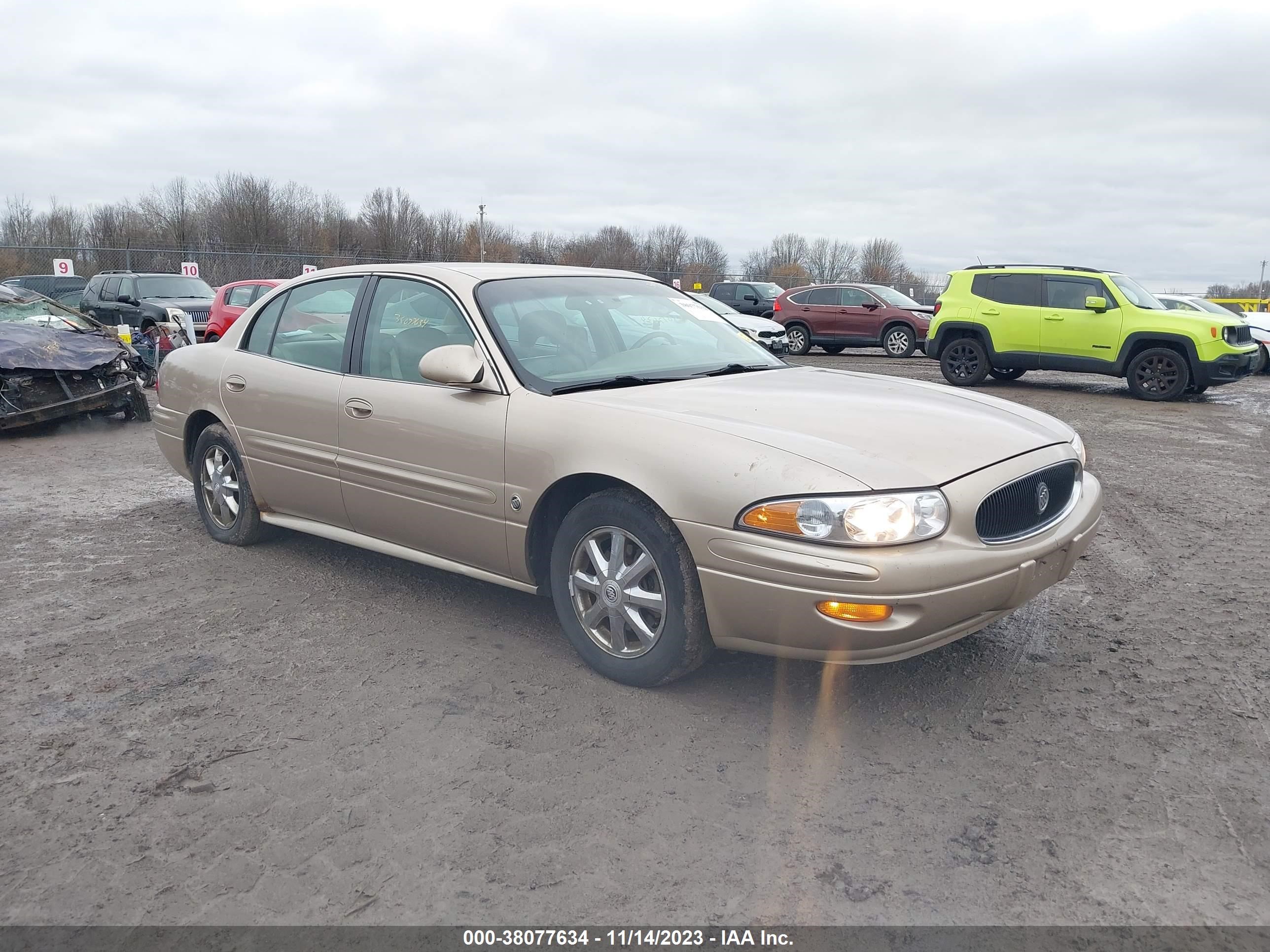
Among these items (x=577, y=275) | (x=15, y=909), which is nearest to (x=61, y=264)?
(x=577, y=275)

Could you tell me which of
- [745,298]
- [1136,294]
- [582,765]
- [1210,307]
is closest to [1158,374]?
[1136,294]

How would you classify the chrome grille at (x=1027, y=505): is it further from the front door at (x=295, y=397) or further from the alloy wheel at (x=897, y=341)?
the alloy wheel at (x=897, y=341)

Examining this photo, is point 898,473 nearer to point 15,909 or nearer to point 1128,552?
point 15,909

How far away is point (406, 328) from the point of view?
14.9 ft

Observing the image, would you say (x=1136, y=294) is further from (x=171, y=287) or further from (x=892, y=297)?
(x=171, y=287)

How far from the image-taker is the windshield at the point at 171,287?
68.8ft

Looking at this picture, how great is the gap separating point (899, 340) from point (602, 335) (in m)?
18.2

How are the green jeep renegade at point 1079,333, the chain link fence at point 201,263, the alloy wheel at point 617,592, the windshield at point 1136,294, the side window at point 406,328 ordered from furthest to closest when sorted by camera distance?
the chain link fence at point 201,263, the windshield at point 1136,294, the green jeep renegade at point 1079,333, the side window at point 406,328, the alloy wheel at point 617,592

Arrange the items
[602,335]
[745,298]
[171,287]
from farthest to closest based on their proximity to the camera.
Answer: [745,298], [171,287], [602,335]

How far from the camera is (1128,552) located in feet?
18.2

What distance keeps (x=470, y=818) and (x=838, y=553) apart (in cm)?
132

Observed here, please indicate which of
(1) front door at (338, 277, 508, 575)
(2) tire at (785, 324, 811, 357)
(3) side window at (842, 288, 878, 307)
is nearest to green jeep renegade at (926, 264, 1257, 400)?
(3) side window at (842, 288, 878, 307)

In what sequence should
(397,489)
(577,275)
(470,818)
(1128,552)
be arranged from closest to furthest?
(470,818) < (397,489) < (577,275) < (1128,552)

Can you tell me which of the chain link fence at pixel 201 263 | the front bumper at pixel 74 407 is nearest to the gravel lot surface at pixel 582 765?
the front bumper at pixel 74 407
